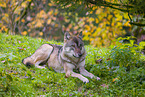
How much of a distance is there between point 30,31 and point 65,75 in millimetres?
13042

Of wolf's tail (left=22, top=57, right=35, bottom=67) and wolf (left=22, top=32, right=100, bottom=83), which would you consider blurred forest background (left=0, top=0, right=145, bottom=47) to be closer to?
wolf (left=22, top=32, right=100, bottom=83)

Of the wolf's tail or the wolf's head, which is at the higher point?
the wolf's head

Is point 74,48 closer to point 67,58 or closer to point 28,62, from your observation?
point 67,58

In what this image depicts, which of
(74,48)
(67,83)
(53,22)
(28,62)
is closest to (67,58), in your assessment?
(74,48)

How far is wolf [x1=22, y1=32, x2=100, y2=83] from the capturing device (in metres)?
5.76

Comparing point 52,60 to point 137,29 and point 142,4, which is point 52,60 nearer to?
point 142,4

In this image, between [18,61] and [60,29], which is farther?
[60,29]

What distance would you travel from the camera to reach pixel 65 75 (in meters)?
5.87

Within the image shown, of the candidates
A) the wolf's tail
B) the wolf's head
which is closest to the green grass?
the wolf's tail

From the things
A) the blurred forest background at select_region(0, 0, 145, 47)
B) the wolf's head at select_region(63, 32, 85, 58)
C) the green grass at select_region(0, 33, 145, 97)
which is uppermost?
the blurred forest background at select_region(0, 0, 145, 47)

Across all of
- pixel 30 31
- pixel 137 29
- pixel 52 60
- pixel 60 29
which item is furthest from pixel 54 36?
pixel 52 60

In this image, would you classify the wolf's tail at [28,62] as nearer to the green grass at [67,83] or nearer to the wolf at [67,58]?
the wolf at [67,58]

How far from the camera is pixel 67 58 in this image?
5.99 meters

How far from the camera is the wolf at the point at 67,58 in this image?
227 inches
